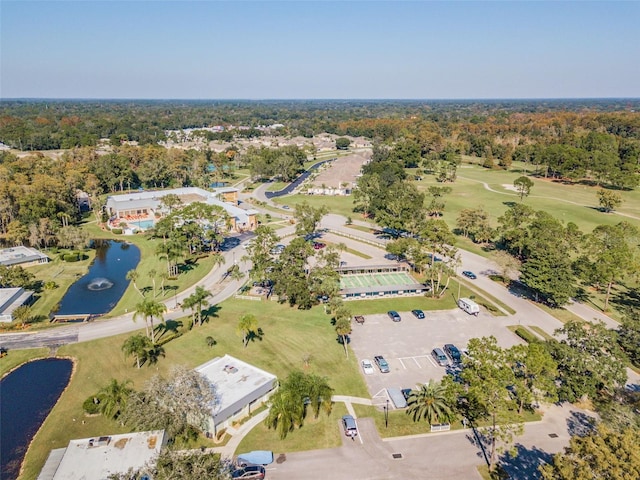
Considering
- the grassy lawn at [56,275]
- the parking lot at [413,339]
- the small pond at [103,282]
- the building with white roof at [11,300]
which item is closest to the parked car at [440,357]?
the parking lot at [413,339]

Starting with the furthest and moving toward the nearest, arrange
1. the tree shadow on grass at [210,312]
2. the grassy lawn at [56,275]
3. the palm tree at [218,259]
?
the palm tree at [218,259]
the grassy lawn at [56,275]
the tree shadow on grass at [210,312]

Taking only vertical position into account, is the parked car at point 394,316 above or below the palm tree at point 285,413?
below

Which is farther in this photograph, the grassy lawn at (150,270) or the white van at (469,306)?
the grassy lawn at (150,270)

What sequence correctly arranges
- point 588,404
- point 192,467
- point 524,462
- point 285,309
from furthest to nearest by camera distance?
point 285,309 → point 588,404 → point 524,462 → point 192,467

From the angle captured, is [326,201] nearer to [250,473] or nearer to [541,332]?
[541,332]

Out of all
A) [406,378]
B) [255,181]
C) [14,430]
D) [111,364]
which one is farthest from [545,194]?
[14,430]

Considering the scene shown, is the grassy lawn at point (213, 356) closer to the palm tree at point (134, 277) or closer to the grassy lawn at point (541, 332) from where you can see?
the palm tree at point (134, 277)

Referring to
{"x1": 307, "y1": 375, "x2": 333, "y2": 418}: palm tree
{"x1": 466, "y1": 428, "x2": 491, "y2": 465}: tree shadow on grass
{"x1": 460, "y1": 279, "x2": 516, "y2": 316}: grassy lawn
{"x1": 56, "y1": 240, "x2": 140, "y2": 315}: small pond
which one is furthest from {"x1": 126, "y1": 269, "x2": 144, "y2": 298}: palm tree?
{"x1": 460, "y1": 279, "x2": 516, "y2": 316}: grassy lawn

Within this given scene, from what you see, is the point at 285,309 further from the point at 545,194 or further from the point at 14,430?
the point at 545,194

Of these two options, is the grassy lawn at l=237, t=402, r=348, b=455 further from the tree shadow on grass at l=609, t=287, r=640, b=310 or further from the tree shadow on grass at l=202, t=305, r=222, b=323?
the tree shadow on grass at l=609, t=287, r=640, b=310
